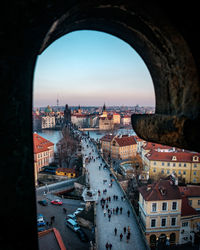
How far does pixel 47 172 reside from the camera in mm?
22609

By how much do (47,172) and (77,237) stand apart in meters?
11.3

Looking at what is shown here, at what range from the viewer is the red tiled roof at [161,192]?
40.6 ft

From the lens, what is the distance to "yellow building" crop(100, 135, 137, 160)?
30.1 meters

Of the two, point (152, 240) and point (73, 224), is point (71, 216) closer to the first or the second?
point (73, 224)

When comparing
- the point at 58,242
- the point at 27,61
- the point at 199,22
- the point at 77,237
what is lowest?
the point at 77,237

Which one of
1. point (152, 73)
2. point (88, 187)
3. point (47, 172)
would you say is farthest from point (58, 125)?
point (152, 73)

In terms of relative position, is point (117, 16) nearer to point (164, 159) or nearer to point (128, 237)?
point (128, 237)

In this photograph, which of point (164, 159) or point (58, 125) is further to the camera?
point (58, 125)

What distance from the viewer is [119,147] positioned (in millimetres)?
29859

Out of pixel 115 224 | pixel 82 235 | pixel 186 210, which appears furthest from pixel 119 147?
pixel 115 224

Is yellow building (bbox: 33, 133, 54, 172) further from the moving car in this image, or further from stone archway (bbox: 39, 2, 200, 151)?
stone archway (bbox: 39, 2, 200, 151)

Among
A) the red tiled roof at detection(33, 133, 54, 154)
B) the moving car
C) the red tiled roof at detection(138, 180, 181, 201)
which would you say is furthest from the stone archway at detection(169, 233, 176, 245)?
the red tiled roof at detection(33, 133, 54, 154)

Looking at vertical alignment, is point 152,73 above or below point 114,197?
above

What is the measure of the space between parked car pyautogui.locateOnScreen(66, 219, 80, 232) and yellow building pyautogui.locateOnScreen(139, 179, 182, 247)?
433 cm
